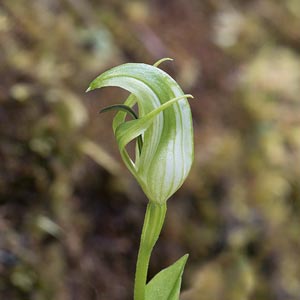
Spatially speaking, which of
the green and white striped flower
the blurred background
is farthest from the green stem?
the blurred background

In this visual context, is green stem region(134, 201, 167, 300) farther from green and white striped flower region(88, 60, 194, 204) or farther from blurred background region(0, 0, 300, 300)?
blurred background region(0, 0, 300, 300)

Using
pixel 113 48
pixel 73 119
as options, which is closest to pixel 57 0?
pixel 113 48

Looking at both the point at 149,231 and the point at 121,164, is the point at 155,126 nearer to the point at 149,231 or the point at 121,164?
the point at 149,231

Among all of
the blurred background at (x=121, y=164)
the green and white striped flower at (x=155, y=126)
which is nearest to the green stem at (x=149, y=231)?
the green and white striped flower at (x=155, y=126)

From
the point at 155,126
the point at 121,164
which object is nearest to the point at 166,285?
the point at 155,126

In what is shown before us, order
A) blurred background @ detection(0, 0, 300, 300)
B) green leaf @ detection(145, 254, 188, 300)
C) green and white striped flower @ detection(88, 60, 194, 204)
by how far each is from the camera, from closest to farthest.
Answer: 1. green and white striped flower @ detection(88, 60, 194, 204)
2. green leaf @ detection(145, 254, 188, 300)
3. blurred background @ detection(0, 0, 300, 300)

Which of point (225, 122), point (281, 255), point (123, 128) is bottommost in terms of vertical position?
point (281, 255)

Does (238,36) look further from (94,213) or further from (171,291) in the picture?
(171,291)

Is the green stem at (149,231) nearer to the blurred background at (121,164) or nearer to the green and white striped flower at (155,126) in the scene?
the green and white striped flower at (155,126)
